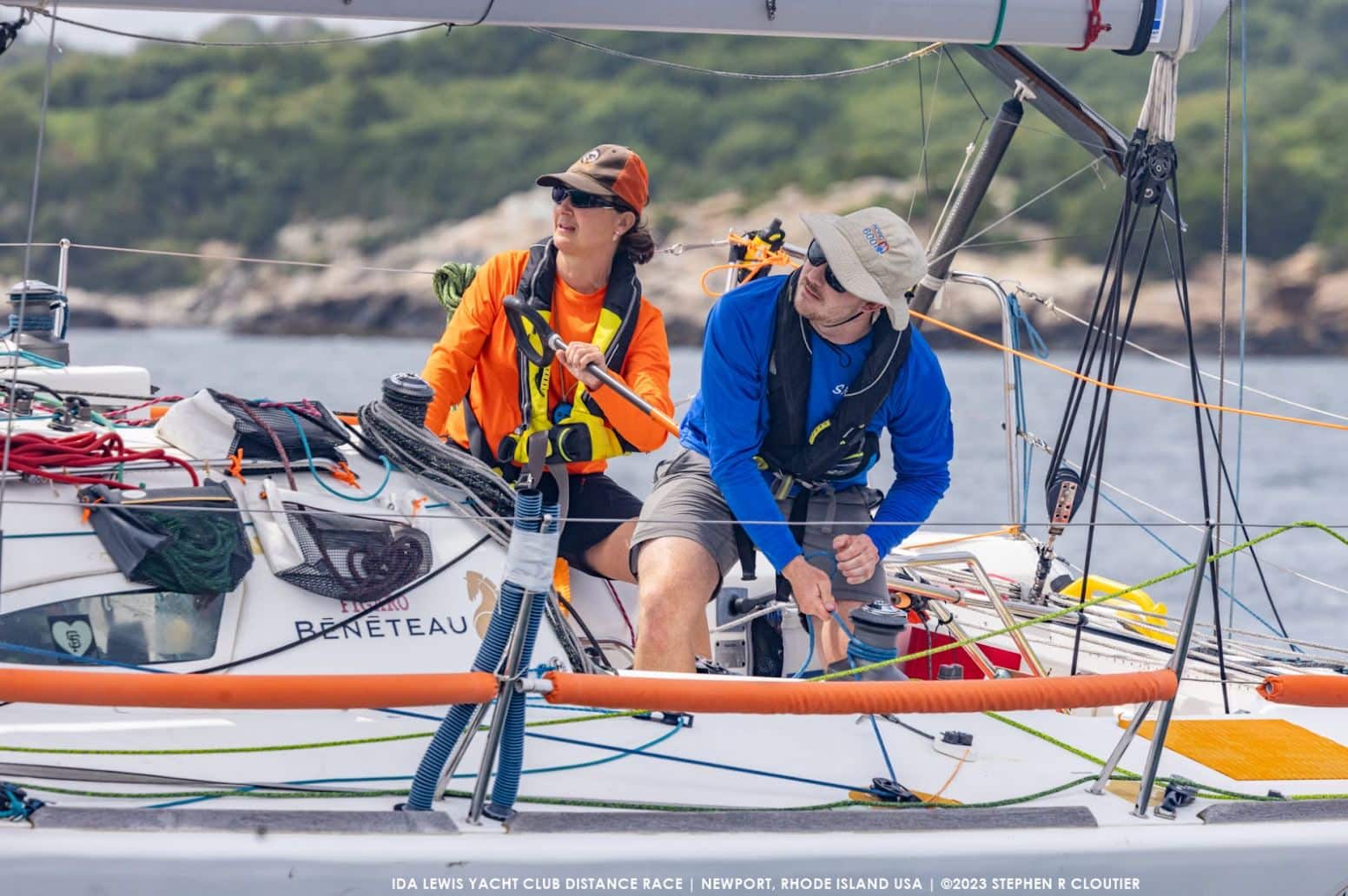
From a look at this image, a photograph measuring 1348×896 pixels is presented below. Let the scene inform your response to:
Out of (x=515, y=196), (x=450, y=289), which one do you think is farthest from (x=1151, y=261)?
(x=450, y=289)

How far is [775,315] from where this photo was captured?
3.38 meters

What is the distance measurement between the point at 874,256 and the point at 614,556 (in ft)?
3.29

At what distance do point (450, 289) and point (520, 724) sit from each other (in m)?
1.94

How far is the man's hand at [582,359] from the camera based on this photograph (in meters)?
3.39

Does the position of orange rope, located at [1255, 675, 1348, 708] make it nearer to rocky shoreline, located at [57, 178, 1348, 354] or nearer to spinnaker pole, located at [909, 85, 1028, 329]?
spinnaker pole, located at [909, 85, 1028, 329]

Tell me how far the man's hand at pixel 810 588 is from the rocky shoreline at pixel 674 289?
27.1m

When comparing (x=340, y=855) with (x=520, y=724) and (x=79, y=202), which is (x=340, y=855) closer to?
(x=520, y=724)

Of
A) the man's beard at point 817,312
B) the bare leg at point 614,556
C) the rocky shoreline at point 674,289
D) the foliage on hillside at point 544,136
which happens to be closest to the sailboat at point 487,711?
the bare leg at point 614,556

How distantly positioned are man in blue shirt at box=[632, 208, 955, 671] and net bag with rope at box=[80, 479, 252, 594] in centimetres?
84

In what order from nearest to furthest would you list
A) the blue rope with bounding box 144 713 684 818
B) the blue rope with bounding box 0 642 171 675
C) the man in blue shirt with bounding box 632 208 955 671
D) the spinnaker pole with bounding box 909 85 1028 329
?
the blue rope with bounding box 144 713 684 818, the blue rope with bounding box 0 642 171 675, the man in blue shirt with bounding box 632 208 955 671, the spinnaker pole with bounding box 909 85 1028 329

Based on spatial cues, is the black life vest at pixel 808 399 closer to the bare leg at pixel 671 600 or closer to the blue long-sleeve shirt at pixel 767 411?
the blue long-sleeve shirt at pixel 767 411

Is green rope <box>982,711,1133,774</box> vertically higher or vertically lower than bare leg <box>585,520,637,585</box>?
lower

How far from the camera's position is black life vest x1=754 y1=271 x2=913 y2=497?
3.37 meters

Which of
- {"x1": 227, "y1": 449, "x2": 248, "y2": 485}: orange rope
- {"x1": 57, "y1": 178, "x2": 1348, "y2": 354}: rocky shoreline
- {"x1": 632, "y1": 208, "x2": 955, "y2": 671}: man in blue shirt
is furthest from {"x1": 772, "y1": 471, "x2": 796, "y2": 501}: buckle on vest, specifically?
{"x1": 57, "y1": 178, "x2": 1348, "y2": 354}: rocky shoreline
